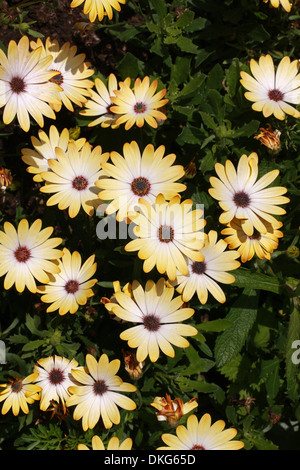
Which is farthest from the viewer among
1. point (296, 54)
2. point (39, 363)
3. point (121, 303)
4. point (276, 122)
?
point (296, 54)

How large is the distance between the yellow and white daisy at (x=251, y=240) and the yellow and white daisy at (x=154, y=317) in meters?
0.35

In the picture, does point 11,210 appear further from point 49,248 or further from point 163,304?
point 163,304

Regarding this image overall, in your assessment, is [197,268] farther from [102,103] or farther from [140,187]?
[102,103]

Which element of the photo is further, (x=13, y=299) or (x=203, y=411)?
(x=203, y=411)

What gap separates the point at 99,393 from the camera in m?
2.31

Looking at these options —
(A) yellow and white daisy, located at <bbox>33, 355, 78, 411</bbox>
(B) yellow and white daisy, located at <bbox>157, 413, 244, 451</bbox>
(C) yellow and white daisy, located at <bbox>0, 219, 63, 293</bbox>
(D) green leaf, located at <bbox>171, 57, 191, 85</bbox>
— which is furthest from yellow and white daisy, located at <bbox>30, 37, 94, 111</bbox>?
(B) yellow and white daisy, located at <bbox>157, 413, 244, 451</bbox>

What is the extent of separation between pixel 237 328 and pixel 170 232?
743 millimetres

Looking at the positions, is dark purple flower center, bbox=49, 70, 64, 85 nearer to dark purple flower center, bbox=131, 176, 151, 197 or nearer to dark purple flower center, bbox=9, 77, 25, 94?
dark purple flower center, bbox=9, 77, 25, 94

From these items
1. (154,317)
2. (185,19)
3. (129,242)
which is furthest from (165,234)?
(185,19)

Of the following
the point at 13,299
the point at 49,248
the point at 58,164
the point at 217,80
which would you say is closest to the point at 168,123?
the point at 217,80

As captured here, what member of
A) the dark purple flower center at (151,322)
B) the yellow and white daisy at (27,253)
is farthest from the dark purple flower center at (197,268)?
the yellow and white daisy at (27,253)

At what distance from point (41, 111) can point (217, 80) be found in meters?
1.02

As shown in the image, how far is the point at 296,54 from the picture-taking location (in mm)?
3348

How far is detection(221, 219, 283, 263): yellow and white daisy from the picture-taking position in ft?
7.59
